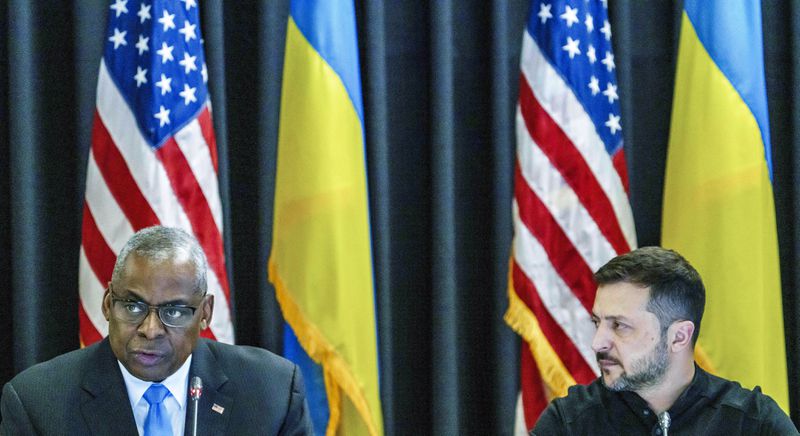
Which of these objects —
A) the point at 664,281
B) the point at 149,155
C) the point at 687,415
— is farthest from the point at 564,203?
the point at 149,155

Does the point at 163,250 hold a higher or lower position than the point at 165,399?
higher

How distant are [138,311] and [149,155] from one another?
1.28m

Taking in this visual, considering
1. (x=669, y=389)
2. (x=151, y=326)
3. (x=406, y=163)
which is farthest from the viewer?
(x=406, y=163)

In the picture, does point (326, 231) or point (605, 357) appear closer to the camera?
point (605, 357)

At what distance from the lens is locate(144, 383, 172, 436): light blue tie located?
264 cm

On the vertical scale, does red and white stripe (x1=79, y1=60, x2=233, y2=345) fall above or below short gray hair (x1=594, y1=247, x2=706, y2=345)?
above

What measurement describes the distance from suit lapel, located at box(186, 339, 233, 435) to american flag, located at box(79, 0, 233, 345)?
0.96 m

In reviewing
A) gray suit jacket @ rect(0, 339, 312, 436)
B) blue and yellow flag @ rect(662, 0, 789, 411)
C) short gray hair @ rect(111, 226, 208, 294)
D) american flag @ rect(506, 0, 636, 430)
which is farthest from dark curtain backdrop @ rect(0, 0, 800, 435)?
short gray hair @ rect(111, 226, 208, 294)

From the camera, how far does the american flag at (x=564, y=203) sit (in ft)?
13.1

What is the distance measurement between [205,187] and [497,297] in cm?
137

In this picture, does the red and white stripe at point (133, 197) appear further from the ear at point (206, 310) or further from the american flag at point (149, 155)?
the ear at point (206, 310)

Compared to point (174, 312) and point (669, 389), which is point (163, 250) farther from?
point (669, 389)

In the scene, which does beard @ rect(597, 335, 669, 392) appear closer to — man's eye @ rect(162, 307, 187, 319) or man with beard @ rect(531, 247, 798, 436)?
man with beard @ rect(531, 247, 798, 436)

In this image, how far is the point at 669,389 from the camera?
2.67 metres
